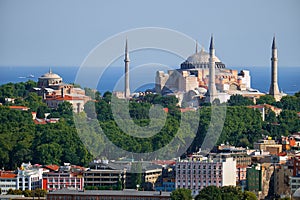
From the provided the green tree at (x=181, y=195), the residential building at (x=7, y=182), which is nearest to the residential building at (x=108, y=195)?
the green tree at (x=181, y=195)

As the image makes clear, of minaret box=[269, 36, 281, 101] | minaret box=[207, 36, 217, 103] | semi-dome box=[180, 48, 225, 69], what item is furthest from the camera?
semi-dome box=[180, 48, 225, 69]

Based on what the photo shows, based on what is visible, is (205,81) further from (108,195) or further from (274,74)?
(108,195)

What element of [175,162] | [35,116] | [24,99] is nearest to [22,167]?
[175,162]

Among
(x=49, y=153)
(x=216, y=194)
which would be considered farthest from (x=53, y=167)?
(x=216, y=194)

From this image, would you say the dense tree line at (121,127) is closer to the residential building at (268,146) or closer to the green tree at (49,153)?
the green tree at (49,153)

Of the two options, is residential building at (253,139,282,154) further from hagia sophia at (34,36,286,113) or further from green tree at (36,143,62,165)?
hagia sophia at (34,36,286,113)

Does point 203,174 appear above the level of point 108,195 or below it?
above

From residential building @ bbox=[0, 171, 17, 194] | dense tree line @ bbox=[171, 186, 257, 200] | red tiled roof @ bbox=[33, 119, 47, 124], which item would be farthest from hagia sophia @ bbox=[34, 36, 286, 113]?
dense tree line @ bbox=[171, 186, 257, 200]

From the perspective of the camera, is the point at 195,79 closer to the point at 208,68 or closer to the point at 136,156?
the point at 208,68
